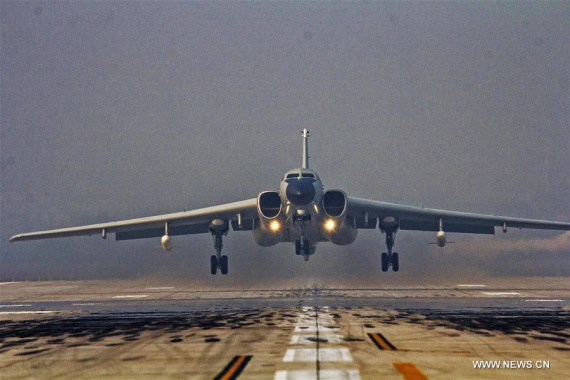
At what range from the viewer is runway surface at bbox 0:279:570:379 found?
11.2m

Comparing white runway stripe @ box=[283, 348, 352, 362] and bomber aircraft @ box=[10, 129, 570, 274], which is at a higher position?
bomber aircraft @ box=[10, 129, 570, 274]

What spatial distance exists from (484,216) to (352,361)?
944 inches

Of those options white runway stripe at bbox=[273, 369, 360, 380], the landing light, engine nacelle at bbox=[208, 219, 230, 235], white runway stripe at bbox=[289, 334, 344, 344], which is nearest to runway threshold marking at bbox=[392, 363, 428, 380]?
white runway stripe at bbox=[273, 369, 360, 380]

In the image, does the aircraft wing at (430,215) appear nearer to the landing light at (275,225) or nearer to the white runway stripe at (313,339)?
the landing light at (275,225)

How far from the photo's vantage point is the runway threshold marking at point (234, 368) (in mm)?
10500

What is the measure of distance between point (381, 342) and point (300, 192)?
13.7 meters

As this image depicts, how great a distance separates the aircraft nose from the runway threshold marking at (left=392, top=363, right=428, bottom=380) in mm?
16509

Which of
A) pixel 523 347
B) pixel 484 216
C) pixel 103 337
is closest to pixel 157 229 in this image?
pixel 484 216

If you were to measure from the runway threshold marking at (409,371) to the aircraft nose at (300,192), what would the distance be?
1651 cm

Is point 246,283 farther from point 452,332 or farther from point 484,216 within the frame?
point 452,332

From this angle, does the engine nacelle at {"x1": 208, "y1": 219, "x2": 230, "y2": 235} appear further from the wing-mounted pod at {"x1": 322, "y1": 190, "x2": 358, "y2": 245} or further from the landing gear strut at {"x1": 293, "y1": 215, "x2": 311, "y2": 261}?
the wing-mounted pod at {"x1": 322, "y1": 190, "x2": 358, "y2": 245}

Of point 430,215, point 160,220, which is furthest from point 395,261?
point 160,220

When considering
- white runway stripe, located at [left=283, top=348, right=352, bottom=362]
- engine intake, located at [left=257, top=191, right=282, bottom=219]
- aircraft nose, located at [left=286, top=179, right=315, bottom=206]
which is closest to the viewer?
white runway stripe, located at [left=283, top=348, right=352, bottom=362]

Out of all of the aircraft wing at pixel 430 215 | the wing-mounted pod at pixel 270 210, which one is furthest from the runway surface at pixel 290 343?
the aircraft wing at pixel 430 215
